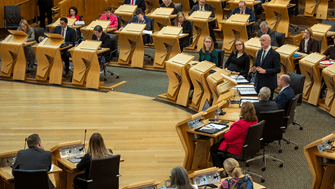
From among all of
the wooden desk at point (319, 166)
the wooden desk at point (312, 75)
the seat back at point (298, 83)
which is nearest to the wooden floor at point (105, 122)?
the wooden desk at point (319, 166)

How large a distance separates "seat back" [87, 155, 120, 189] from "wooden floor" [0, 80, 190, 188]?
3.16 ft

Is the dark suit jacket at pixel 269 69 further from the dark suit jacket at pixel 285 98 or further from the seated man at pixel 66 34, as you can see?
→ the seated man at pixel 66 34

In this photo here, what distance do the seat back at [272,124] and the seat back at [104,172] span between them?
6.61ft

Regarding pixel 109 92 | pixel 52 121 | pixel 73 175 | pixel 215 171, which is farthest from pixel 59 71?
pixel 215 171

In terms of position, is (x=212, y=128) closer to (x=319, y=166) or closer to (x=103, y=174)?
(x=319, y=166)

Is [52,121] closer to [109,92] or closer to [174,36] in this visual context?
[109,92]

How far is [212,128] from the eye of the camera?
4.86 m

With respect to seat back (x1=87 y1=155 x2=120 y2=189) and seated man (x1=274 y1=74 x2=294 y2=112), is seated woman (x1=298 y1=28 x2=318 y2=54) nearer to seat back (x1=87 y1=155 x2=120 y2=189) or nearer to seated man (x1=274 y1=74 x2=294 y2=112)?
seated man (x1=274 y1=74 x2=294 y2=112)

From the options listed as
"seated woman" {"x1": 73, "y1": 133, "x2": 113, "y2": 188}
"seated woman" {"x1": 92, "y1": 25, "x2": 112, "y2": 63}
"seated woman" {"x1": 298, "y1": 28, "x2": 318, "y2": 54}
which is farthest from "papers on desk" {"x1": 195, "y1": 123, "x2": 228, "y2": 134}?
"seated woman" {"x1": 92, "y1": 25, "x2": 112, "y2": 63}

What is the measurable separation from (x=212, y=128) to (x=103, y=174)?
152 cm

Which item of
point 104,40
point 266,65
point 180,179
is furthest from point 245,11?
point 180,179

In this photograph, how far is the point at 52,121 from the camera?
6.85 metres

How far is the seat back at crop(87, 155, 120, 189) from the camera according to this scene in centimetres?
385

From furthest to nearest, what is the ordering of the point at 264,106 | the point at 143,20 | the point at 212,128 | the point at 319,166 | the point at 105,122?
the point at 143,20, the point at 105,122, the point at 264,106, the point at 212,128, the point at 319,166
